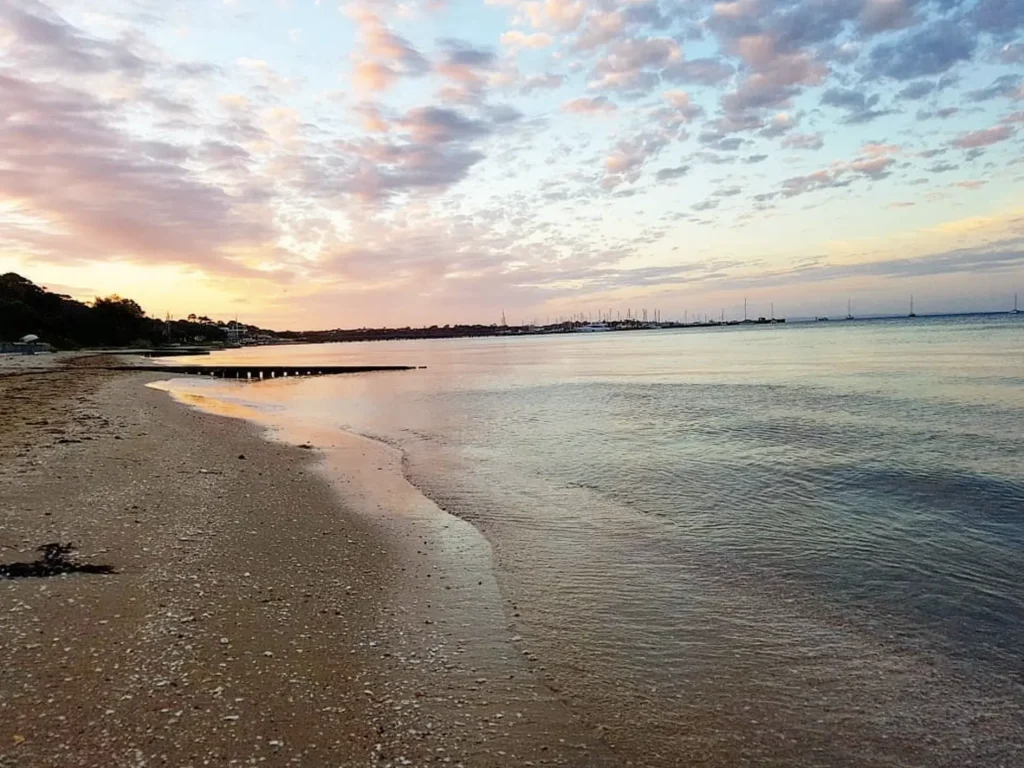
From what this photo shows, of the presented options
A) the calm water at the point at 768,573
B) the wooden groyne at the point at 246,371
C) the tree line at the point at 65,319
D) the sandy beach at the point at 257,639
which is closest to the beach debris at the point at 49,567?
the sandy beach at the point at 257,639

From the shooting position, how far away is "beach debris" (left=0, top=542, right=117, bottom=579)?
7.11 metres

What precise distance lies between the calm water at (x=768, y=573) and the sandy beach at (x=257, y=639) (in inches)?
27.5

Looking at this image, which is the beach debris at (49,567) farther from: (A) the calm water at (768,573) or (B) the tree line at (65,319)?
(B) the tree line at (65,319)

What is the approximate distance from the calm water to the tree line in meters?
99.7

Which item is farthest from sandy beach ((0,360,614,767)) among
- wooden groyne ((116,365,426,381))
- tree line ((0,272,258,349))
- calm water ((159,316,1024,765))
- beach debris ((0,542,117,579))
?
tree line ((0,272,258,349))

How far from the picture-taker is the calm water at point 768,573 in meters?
5.11

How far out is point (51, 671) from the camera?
201 inches

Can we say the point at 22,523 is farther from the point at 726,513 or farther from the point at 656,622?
the point at 726,513

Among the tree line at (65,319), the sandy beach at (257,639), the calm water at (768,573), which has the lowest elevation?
the calm water at (768,573)

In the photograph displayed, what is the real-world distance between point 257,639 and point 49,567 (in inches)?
129

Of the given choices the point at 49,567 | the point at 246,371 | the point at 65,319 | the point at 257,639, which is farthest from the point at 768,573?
the point at 65,319

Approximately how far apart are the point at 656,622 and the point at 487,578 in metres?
2.18

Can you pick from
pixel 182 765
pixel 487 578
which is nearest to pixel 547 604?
pixel 487 578

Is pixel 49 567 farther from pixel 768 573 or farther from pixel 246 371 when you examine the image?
pixel 246 371
